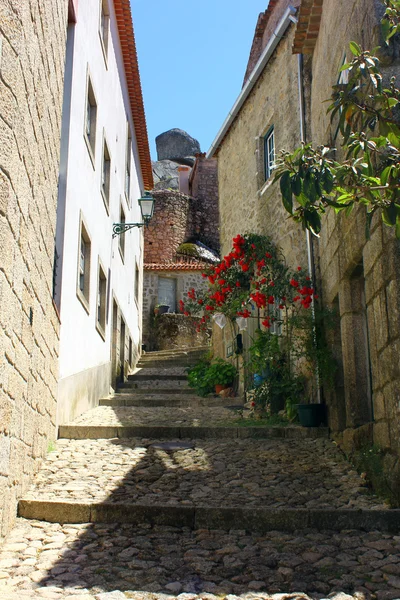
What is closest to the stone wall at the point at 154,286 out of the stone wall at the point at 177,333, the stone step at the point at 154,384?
the stone wall at the point at 177,333

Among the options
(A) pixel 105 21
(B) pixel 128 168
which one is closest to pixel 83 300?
(A) pixel 105 21

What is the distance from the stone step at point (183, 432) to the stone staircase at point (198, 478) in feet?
0.03

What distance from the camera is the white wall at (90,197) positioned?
23.8 feet

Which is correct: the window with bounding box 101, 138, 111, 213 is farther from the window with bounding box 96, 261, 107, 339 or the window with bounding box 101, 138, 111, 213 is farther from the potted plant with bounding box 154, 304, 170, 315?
the potted plant with bounding box 154, 304, 170, 315

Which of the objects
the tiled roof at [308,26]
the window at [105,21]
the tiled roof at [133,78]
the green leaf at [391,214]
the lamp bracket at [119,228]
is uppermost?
the tiled roof at [133,78]

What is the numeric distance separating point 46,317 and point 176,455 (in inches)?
69.9

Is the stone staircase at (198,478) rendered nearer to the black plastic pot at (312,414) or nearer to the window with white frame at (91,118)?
the black plastic pot at (312,414)

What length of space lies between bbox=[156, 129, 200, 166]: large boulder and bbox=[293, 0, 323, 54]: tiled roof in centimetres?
3674

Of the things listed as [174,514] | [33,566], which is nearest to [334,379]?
[174,514]

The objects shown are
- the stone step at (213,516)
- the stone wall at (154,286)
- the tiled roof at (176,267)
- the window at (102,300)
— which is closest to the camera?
the stone step at (213,516)

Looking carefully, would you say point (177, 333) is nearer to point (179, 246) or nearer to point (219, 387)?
point (179, 246)

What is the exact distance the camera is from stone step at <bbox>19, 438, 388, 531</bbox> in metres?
4.10

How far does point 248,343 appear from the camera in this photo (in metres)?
10.7

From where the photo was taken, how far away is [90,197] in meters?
8.98
